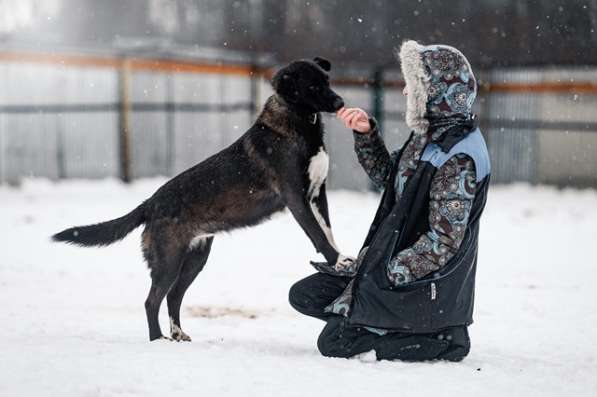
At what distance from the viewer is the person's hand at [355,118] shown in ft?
13.0

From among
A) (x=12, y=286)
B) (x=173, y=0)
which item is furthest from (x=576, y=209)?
(x=173, y=0)

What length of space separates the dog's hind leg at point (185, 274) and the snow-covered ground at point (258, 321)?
0.20 metres

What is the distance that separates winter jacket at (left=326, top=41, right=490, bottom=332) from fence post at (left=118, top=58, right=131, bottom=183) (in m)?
12.4

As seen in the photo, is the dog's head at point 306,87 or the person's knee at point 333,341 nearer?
the person's knee at point 333,341

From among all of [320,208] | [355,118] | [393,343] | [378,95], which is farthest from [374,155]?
[378,95]

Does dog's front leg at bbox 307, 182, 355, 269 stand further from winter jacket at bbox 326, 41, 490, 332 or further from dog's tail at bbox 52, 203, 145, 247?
dog's tail at bbox 52, 203, 145, 247

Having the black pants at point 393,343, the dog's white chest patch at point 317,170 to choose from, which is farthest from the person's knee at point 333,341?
the dog's white chest patch at point 317,170

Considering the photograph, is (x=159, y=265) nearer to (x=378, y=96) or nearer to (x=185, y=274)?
(x=185, y=274)

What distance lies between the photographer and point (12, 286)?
6.57 meters

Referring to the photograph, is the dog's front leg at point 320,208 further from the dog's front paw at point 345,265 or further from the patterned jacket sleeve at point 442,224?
the patterned jacket sleeve at point 442,224

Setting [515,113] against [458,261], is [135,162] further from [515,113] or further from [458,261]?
[458,261]

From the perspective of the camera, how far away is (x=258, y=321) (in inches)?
209

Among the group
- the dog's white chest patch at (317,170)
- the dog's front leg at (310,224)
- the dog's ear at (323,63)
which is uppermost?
the dog's ear at (323,63)

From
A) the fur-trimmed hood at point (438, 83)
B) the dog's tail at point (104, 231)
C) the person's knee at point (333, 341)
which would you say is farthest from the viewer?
the dog's tail at point (104, 231)
